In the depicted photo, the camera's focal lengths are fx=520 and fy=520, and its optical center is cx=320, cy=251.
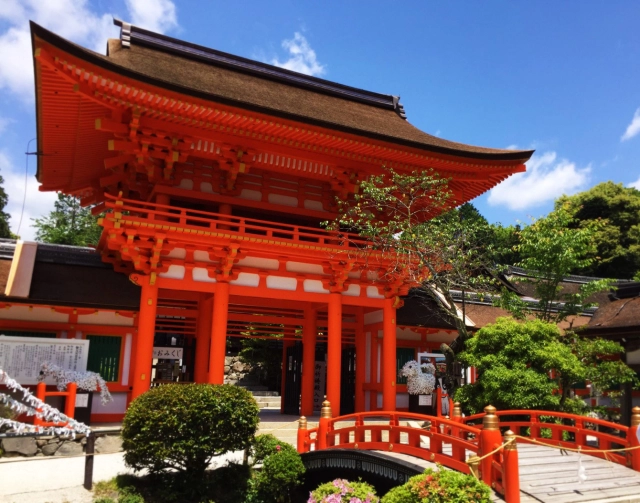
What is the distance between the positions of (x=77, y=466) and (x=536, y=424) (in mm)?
9014

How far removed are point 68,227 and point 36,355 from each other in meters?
29.9

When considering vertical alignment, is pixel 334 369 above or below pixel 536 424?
above

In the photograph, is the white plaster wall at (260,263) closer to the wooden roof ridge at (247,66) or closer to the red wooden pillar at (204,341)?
the red wooden pillar at (204,341)

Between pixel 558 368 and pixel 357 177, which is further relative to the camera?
pixel 357 177

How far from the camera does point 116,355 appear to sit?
1366cm

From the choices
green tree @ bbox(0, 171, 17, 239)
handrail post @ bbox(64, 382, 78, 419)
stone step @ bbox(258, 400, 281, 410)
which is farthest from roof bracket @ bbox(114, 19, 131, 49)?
green tree @ bbox(0, 171, 17, 239)

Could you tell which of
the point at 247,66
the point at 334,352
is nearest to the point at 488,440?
the point at 334,352

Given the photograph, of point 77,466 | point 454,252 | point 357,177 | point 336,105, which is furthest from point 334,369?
point 336,105

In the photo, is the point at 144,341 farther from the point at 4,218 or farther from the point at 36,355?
the point at 4,218

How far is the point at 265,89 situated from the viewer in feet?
56.1

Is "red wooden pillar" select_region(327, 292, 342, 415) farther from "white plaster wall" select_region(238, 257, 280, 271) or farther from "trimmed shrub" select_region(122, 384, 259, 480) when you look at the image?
"trimmed shrub" select_region(122, 384, 259, 480)

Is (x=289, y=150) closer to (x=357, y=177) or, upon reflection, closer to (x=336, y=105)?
(x=357, y=177)

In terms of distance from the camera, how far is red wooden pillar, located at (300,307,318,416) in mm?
15648

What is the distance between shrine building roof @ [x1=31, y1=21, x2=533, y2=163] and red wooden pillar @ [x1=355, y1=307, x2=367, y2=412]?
6.02m
